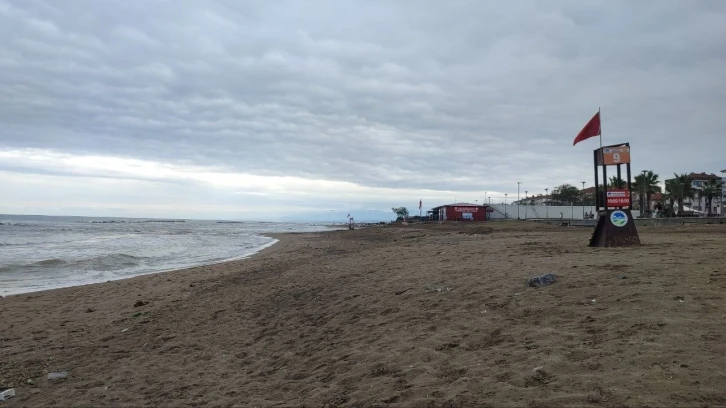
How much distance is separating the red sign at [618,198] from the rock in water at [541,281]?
6.22 metres

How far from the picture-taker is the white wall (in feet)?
246

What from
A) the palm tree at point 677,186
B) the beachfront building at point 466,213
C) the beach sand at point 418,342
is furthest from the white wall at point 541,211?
the beach sand at point 418,342

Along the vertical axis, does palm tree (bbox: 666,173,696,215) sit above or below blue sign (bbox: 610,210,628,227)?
above

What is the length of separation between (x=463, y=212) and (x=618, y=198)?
67904mm

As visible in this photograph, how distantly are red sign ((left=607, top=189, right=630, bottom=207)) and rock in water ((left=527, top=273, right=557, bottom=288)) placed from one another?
622 centimetres

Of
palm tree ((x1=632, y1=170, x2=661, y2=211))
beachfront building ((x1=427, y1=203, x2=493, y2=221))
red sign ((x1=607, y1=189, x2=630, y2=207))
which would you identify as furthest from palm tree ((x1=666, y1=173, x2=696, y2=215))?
red sign ((x1=607, y1=189, x2=630, y2=207))

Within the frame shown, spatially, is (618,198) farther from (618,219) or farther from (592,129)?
(592,129)

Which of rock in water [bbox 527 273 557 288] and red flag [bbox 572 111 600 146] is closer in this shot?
rock in water [bbox 527 273 557 288]

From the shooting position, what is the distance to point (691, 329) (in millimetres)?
4793

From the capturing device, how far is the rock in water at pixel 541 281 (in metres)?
7.45

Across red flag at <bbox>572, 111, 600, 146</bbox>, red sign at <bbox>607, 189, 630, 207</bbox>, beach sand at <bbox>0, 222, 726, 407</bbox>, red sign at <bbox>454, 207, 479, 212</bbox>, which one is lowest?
beach sand at <bbox>0, 222, 726, 407</bbox>

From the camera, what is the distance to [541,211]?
3132 inches

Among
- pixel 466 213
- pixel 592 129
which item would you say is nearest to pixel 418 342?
pixel 592 129

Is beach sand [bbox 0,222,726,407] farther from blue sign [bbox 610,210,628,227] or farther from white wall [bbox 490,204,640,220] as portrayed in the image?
white wall [bbox 490,204,640,220]
